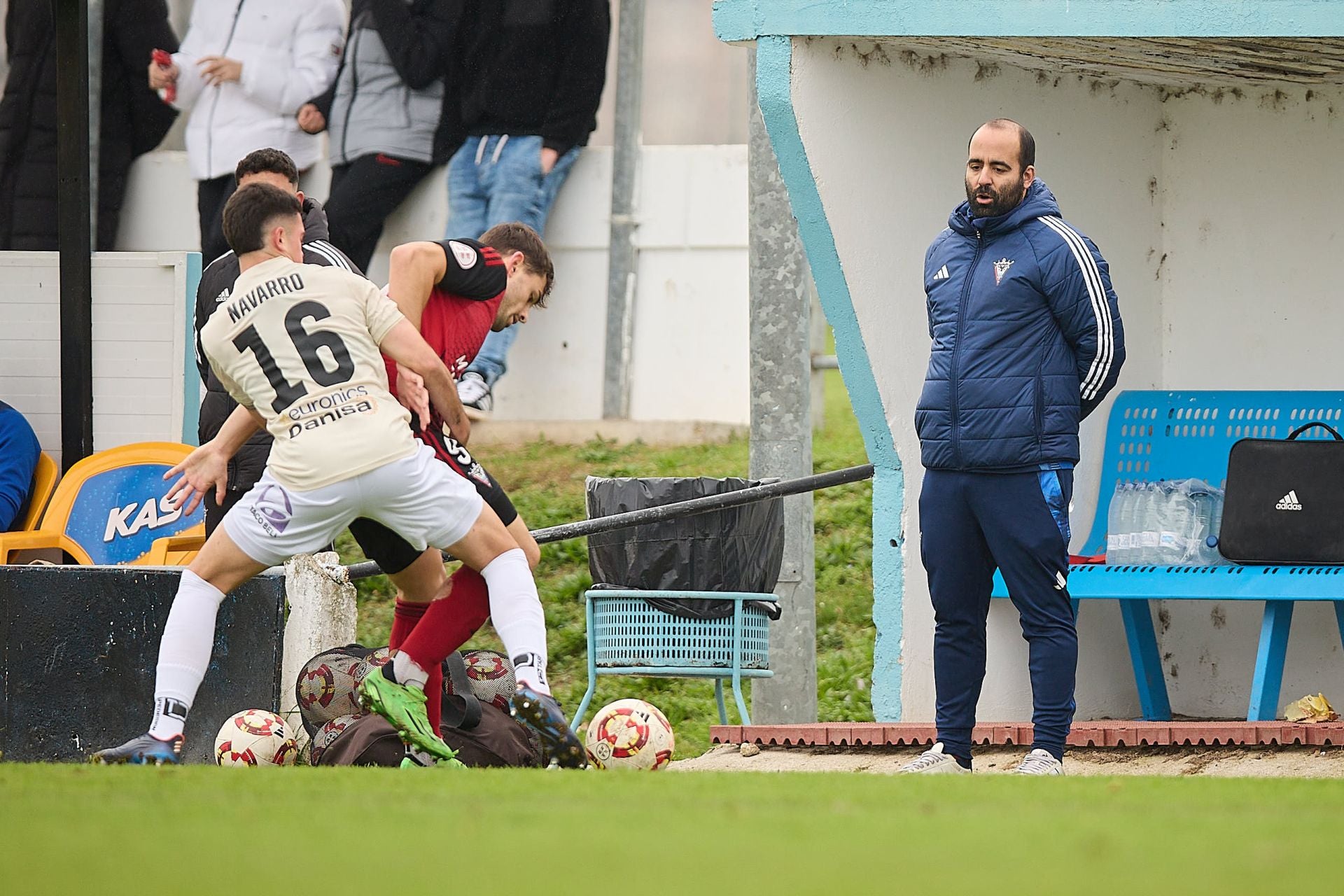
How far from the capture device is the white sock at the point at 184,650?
5.54 m

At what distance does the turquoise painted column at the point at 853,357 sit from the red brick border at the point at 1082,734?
1.39 feet

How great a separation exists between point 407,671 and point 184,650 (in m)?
0.66

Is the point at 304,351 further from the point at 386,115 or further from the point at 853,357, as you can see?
the point at 386,115

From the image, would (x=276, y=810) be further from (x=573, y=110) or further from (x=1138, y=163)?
(x=573, y=110)

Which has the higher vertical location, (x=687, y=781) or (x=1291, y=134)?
(x=1291, y=134)

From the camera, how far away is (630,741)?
6.35 metres

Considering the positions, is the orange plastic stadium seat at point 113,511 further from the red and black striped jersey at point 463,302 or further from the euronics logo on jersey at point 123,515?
the red and black striped jersey at point 463,302

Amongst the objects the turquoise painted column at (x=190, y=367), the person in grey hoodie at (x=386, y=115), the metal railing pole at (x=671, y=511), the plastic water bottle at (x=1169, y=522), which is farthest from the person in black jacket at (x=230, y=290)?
the person in grey hoodie at (x=386, y=115)

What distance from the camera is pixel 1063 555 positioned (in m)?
5.92

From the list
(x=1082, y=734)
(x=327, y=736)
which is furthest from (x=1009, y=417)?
(x=327, y=736)

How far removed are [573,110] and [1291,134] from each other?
5.37 m

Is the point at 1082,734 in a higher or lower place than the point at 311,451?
lower

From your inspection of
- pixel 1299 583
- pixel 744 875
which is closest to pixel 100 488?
pixel 1299 583

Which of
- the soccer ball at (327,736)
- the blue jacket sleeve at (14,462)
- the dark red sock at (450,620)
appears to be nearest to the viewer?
the dark red sock at (450,620)
